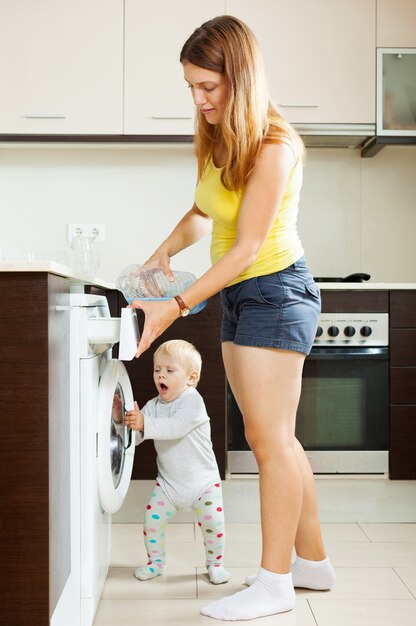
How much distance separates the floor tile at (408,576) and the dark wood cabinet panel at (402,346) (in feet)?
2.61

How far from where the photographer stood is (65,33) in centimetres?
303

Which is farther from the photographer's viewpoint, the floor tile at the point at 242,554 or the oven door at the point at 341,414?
the oven door at the point at 341,414

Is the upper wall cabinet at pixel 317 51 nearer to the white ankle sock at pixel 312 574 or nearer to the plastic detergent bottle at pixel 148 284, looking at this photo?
the plastic detergent bottle at pixel 148 284

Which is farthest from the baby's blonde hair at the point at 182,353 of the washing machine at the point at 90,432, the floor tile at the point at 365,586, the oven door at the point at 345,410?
the oven door at the point at 345,410

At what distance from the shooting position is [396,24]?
10.0 ft

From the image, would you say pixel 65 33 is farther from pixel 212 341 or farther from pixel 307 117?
pixel 212 341

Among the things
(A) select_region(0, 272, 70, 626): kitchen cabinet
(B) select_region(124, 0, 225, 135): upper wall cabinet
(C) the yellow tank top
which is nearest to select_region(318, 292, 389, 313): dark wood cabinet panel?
(B) select_region(124, 0, 225, 135): upper wall cabinet

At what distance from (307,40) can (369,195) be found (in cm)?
72

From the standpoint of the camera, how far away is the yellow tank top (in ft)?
5.92

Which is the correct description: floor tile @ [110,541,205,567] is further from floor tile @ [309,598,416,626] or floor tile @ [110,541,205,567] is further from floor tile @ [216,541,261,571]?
floor tile @ [309,598,416,626]

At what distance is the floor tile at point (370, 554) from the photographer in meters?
2.29

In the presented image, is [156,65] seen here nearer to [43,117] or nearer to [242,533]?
[43,117]

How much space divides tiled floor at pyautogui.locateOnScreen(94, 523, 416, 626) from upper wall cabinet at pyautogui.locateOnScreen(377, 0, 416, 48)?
1.85 m

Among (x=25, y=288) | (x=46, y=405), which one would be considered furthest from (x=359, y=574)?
(x=25, y=288)
